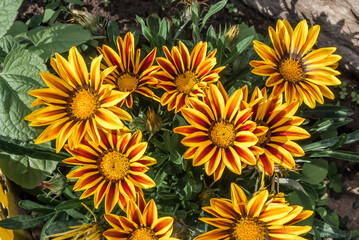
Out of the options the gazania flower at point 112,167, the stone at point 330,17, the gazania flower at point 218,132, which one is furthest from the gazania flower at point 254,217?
the stone at point 330,17

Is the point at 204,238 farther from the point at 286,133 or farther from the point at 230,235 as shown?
the point at 286,133

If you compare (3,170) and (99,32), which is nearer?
(3,170)

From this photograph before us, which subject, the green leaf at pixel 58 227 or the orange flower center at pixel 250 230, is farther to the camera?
the green leaf at pixel 58 227

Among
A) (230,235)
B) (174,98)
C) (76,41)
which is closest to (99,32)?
(76,41)

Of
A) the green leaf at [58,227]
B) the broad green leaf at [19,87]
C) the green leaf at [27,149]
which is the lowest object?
the green leaf at [58,227]

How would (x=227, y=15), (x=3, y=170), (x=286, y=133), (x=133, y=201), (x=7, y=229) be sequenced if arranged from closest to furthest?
(x=133, y=201) < (x=286, y=133) < (x=3, y=170) < (x=7, y=229) < (x=227, y=15)

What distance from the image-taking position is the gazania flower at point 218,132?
121cm

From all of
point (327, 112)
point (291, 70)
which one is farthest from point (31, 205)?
point (327, 112)

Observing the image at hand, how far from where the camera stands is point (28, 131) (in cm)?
134

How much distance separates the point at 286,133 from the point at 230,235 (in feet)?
1.43

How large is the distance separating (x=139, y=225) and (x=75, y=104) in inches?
19.8

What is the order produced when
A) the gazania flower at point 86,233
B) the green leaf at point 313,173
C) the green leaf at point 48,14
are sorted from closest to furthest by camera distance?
the gazania flower at point 86,233, the green leaf at point 313,173, the green leaf at point 48,14

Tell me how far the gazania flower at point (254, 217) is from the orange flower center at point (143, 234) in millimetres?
175

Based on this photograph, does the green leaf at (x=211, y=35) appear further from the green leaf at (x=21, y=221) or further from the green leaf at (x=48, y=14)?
the green leaf at (x=21, y=221)
